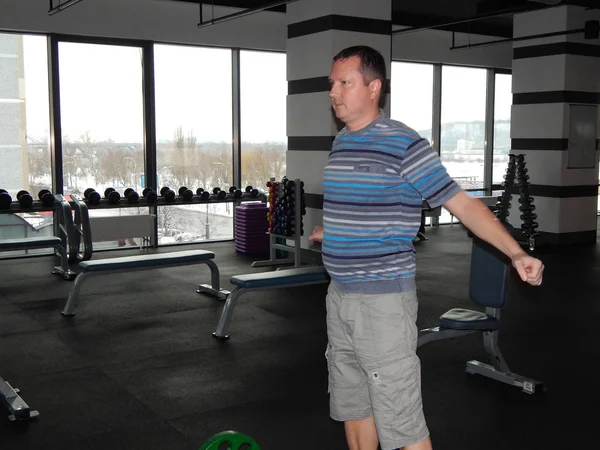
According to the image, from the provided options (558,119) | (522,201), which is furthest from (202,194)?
(558,119)

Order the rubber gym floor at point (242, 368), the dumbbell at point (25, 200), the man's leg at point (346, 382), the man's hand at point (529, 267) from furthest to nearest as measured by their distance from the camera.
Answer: the dumbbell at point (25, 200) → the rubber gym floor at point (242, 368) → the man's leg at point (346, 382) → the man's hand at point (529, 267)

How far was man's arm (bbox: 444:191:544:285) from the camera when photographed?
4.54ft

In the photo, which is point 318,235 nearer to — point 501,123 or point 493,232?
point 493,232

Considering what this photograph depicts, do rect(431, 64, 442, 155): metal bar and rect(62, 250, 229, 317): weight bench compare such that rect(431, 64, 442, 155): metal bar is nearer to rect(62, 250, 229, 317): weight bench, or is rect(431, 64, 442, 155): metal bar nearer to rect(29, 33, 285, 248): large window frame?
rect(29, 33, 285, 248): large window frame

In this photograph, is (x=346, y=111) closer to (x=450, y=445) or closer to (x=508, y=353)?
(x=450, y=445)

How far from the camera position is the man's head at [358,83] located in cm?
154

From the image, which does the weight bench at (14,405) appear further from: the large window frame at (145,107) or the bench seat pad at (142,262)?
the large window frame at (145,107)

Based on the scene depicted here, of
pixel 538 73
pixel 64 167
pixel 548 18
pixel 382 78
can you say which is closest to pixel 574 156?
pixel 538 73

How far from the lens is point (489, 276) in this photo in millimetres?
2904

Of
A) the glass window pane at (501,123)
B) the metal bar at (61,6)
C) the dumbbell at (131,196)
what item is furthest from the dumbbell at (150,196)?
the glass window pane at (501,123)

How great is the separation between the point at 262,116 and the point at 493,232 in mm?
6677

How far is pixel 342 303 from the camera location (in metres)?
1.61

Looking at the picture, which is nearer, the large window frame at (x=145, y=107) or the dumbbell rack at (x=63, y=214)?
the dumbbell rack at (x=63, y=214)

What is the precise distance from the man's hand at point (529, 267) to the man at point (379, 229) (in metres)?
0.16
